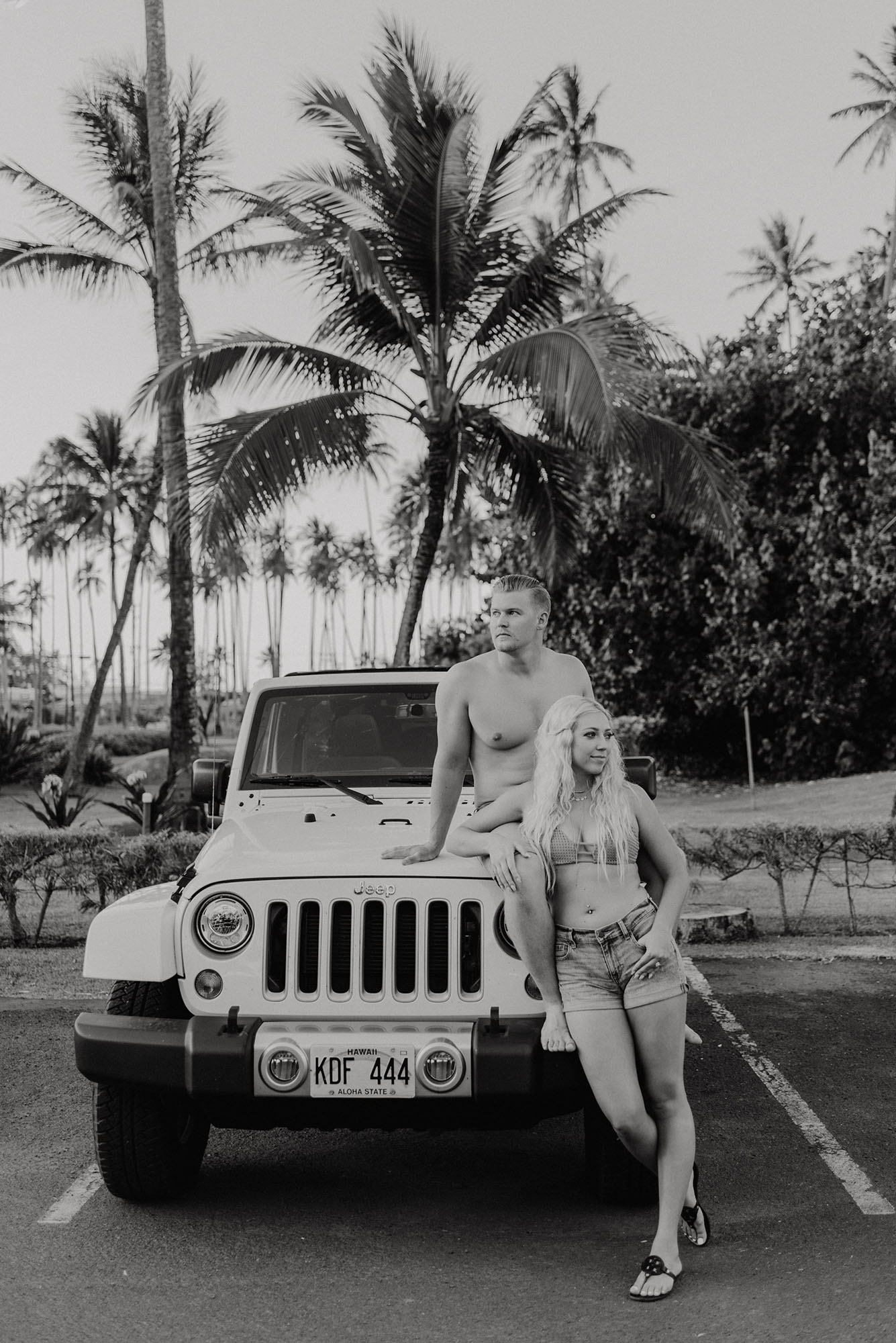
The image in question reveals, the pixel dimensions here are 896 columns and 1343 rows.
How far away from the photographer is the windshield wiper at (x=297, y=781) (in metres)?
5.18

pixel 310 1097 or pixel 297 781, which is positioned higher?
pixel 297 781

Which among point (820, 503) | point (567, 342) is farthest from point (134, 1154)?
point (820, 503)

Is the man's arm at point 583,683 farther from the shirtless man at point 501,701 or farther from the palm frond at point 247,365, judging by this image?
the palm frond at point 247,365

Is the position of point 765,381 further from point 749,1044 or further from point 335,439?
point 749,1044

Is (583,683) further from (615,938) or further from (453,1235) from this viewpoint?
(453,1235)

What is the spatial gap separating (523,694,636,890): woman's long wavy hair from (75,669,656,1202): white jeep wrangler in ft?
1.12

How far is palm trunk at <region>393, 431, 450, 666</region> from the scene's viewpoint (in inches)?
572

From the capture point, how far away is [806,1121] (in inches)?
201

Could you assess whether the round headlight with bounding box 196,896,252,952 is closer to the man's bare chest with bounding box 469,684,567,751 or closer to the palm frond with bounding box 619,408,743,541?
the man's bare chest with bounding box 469,684,567,751

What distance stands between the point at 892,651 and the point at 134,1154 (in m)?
21.5

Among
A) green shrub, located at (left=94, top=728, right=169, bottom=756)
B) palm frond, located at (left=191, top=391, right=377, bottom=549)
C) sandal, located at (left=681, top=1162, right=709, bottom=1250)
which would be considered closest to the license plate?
sandal, located at (left=681, top=1162, right=709, bottom=1250)

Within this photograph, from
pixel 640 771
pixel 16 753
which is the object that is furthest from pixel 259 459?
pixel 16 753

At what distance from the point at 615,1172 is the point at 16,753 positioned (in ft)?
78.4

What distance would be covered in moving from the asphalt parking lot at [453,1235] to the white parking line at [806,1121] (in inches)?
0.6
